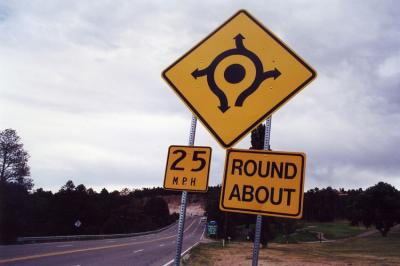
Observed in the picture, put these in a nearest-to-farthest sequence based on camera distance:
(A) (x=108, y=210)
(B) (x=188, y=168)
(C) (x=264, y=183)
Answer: (C) (x=264, y=183) → (B) (x=188, y=168) → (A) (x=108, y=210)

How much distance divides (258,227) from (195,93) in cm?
140

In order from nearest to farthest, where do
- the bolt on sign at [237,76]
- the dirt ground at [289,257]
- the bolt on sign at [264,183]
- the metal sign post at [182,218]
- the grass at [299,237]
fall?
the bolt on sign at [264,183] → the bolt on sign at [237,76] → the metal sign post at [182,218] → the dirt ground at [289,257] → the grass at [299,237]

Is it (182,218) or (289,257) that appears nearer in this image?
(182,218)

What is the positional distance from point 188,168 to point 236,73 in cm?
102

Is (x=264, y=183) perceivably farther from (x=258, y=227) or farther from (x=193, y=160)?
(x=193, y=160)

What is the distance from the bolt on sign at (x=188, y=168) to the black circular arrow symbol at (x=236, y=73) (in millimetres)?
524

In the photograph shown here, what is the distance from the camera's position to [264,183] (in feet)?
11.1

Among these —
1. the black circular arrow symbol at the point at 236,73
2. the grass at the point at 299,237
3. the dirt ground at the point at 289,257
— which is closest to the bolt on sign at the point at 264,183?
the black circular arrow symbol at the point at 236,73

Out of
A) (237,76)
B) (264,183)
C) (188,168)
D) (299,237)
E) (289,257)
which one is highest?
(237,76)

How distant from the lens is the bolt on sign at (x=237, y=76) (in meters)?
3.63

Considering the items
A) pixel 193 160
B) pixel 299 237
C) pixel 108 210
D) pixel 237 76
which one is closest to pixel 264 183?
pixel 193 160

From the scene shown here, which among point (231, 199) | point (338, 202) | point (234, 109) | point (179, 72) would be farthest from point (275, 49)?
point (338, 202)

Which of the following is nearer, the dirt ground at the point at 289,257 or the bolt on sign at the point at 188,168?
the bolt on sign at the point at 188,168

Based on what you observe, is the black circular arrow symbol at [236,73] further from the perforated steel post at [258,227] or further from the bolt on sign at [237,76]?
the perforated steel post at [258,227]
